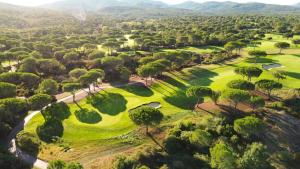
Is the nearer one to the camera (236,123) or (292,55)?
(236,123)

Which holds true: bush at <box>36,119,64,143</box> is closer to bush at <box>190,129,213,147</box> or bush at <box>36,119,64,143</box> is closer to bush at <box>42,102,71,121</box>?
bush at <box>42,102,71,121</box>

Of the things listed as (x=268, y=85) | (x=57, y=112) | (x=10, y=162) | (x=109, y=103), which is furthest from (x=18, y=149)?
(x=268, y=85)

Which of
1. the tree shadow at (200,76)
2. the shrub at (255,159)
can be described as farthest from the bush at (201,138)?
the tree shadow at (200,76)

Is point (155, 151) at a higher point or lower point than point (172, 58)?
lower

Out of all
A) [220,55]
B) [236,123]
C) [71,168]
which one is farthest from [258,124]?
[220,55]

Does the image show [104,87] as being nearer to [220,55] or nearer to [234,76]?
[234,76]

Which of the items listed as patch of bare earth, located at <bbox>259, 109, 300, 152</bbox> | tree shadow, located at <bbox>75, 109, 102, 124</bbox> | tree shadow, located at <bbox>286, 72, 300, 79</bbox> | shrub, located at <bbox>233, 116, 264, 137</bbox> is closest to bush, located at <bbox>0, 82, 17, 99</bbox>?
tree shadow, located at <bbox>75, 109, 102, 124</bbox>
